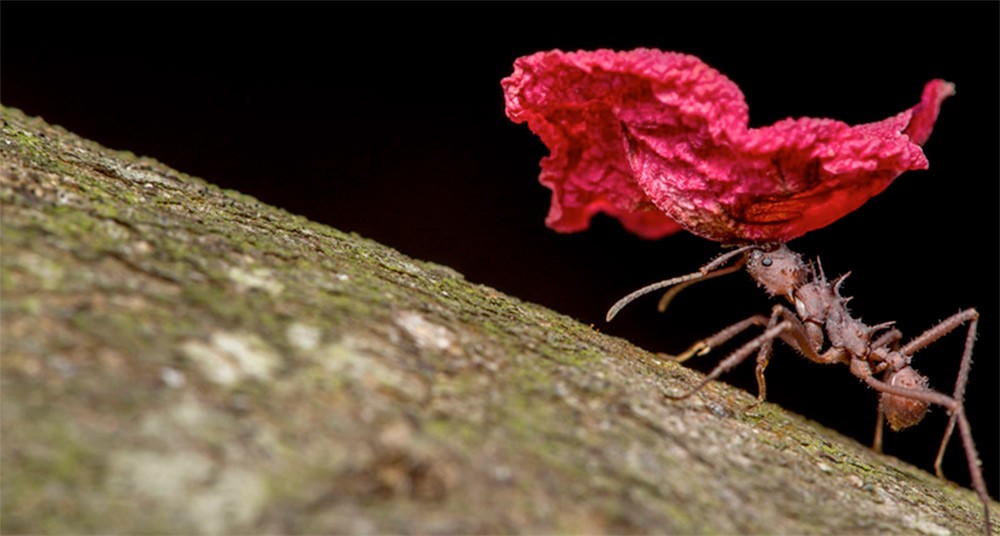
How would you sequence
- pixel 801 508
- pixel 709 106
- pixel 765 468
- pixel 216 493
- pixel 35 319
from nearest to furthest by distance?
pixel 216 493, pixel 35 319, pixel 801 508, pixel 765 468, pixel 709 106

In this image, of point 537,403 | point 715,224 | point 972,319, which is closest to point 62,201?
point 537,403

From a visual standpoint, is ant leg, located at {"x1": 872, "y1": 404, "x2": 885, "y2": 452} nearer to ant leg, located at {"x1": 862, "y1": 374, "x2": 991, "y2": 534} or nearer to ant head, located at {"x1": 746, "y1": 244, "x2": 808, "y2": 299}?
ant leg, located at {"x1": 862, "y1": 374, "x2": 991, "y2": 534}

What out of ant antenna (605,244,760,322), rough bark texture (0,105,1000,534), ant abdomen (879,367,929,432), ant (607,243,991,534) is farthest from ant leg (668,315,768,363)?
ant abdomen (879,367,929,432)

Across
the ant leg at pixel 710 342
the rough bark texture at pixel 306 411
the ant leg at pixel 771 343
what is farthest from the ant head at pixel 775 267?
the rough bark texture at pixel 306 411

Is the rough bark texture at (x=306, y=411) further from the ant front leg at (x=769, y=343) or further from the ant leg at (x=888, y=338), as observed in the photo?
the ant leg at (x=888, y=338)

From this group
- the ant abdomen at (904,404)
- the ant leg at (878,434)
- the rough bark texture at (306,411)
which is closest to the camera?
the rough bark texture at (306,411)

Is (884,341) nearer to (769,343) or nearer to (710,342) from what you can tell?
(769,343)

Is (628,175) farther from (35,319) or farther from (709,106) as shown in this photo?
(35,319)
